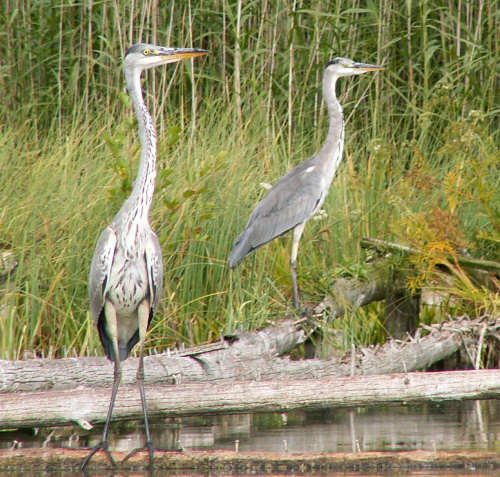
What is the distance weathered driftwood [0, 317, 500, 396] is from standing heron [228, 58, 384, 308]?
804mm

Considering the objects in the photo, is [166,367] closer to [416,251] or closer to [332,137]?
[416,251]

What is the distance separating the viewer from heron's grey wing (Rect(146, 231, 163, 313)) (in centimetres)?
382

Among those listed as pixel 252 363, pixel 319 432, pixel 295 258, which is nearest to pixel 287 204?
pixel 295 258

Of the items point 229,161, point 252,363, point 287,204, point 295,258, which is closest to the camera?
point 252,363

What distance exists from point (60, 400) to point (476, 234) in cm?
300

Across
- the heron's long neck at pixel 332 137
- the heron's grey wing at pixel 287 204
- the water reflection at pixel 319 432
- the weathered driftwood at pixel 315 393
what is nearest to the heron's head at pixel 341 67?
the heron's long neck at pixel 332 137

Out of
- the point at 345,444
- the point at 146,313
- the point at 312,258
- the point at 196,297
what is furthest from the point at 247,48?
the point at 345,444

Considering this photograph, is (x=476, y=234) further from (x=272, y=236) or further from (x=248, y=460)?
(x=248, y=460)

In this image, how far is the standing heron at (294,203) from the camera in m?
5.18

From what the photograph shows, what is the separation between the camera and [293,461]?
3172 millimetres

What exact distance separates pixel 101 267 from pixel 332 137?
8.53ft

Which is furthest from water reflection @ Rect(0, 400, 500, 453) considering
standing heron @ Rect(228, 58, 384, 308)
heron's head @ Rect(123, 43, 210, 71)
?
heron's head @ Rect(123, 43, 210, 71)

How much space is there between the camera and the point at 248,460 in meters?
3.20

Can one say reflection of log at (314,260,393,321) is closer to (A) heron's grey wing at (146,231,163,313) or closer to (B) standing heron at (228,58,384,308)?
(B) standing heron at (228,58,384,308)
